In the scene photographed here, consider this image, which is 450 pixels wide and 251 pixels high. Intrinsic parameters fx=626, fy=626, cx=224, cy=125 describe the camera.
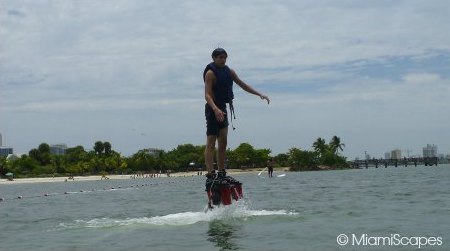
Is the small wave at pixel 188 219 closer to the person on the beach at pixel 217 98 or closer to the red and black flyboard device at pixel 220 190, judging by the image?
the red and black flyboard device at pixel 220 190

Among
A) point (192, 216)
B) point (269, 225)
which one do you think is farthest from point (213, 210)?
point (269, 225)

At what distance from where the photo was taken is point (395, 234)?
26.0 feet

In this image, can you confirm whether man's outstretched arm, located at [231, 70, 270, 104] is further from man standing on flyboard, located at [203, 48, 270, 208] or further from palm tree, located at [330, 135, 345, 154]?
palm tree, located at [330, 135, 345, 154]

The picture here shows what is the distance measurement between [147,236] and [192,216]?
201 centimetres

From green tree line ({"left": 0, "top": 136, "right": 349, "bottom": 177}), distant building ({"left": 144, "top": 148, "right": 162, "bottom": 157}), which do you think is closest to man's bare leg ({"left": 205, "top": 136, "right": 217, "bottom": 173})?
green tree line ({"left": 0, "top": 136, "right": 349, "bottom": 177})

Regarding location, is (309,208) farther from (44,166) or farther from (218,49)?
(44,166)

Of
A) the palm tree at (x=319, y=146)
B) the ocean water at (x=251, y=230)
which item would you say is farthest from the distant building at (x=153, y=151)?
the ocean water at (x=251, y=230)

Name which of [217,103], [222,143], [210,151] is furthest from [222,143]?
[217,103]

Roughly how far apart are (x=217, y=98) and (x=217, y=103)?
89 millimetres

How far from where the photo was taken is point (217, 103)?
34.8 ft

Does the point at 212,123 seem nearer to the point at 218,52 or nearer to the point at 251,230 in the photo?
the point at 218,52

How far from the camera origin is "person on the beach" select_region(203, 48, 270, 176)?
34.3 feet

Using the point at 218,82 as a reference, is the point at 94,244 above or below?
below

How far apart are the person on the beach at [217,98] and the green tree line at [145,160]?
136m
